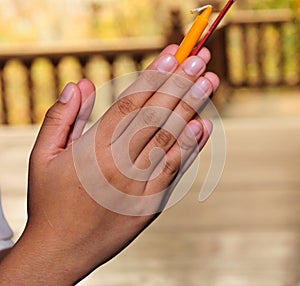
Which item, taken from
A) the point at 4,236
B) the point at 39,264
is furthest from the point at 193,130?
the point at 4,236

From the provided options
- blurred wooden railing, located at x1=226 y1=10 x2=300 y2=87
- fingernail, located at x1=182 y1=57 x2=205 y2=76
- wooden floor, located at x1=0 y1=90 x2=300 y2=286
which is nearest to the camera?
fingernail, located at x1=182 y1=57 x2=205 y2=76

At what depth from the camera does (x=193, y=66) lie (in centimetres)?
60

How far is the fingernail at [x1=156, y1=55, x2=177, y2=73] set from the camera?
61cm

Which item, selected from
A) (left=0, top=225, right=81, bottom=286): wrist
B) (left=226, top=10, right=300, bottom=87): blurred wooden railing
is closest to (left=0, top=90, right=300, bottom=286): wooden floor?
(left=0, top=225, right=81, bottom=286): wrist

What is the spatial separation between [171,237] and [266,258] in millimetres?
295

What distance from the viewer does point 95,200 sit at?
24.7 inches

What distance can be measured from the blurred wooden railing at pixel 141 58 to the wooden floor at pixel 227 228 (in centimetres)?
46

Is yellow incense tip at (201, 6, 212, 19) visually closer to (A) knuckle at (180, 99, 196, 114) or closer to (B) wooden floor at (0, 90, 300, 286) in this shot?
(A) knuckle at (180, 99, 196, 114)

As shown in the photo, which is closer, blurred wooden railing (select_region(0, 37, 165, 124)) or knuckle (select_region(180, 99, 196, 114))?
knuckle (select_region(180, 99, 196, 114))

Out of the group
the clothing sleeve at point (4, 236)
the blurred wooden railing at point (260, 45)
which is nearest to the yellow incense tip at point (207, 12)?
the clothing sleeve at point (4, 236)

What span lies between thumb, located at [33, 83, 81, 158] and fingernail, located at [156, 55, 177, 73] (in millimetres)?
57

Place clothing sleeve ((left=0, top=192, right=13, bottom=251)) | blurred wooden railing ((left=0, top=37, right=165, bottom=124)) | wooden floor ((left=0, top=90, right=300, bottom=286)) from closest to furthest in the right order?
clothing sleeve ((left=0, top=192, right=13, bottom=251)) < wooden floor ((left=0, top=90, right=300, bottom=286)) < blurred wooden railing ((left=0, top=37, right=165, bottom=124))

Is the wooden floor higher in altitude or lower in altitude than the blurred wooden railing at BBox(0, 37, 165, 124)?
higher

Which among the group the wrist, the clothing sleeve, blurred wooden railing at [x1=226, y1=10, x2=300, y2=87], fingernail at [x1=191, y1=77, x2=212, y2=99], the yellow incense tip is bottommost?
blurred wooden railing at [x1=226, y1=10, x2=300, y2=87]
